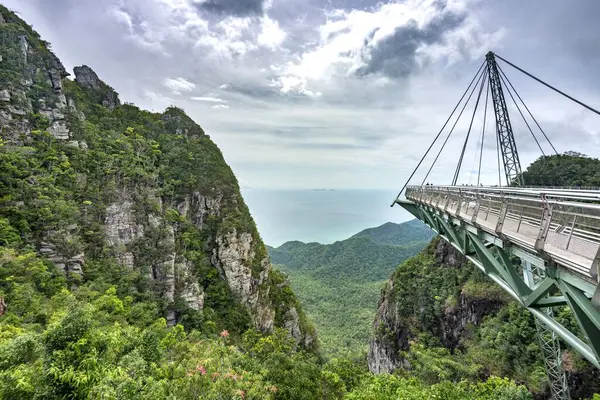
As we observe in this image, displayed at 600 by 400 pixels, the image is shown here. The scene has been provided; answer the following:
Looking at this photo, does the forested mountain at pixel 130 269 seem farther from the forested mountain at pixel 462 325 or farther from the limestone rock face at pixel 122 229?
the forested mountain at pixel 462 325

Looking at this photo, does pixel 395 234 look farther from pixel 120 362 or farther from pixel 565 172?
pixel 120 362

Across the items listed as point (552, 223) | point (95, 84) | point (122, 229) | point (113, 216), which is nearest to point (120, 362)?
point (552, 223)

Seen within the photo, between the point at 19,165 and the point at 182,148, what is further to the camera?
the point at 182,148

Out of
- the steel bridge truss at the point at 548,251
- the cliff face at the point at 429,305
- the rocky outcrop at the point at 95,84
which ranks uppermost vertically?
the rocky outcrop at the point at 95,84

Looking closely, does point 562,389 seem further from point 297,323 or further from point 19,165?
point 19,165

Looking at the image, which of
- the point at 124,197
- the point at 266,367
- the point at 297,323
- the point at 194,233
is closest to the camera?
the point at 266,367

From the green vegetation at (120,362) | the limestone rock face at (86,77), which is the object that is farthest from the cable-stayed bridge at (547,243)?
the limestone rock face at (86,77)

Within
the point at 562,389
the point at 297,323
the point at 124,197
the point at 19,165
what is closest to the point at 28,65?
the point at 19,165
